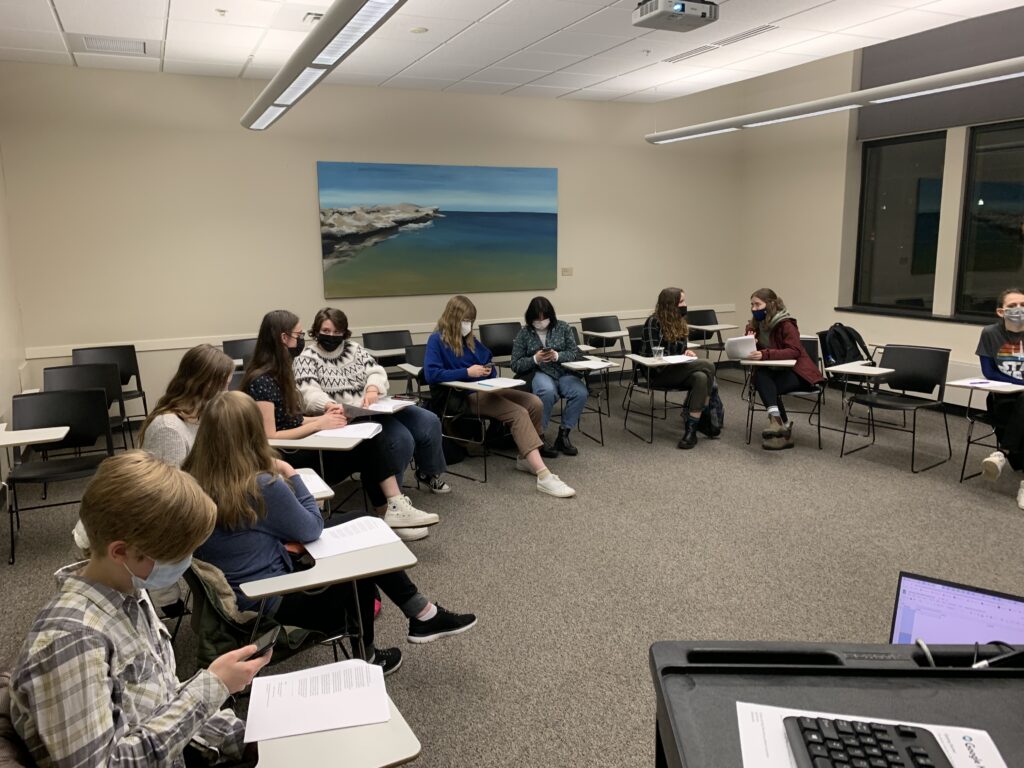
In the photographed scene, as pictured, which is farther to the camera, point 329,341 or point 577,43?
point 577,43

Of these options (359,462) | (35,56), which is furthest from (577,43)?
(35,56)

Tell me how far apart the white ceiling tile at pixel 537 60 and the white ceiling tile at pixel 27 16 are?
317cm

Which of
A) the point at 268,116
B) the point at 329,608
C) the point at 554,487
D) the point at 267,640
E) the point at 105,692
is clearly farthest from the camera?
the point at 268,116

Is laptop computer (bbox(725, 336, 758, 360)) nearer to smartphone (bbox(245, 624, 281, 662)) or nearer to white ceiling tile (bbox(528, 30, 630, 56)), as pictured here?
white ceiling tile (bbox(528, 30, 630, 56))

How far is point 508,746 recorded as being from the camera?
92.0 inches

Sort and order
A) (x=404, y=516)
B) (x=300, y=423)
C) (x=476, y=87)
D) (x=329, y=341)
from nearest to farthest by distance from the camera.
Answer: (x=300, y=423)
(x=404, y=516)
(x=329, y=341)
(x=476, y=87)

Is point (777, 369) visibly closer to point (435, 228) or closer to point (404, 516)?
point (404, 516)

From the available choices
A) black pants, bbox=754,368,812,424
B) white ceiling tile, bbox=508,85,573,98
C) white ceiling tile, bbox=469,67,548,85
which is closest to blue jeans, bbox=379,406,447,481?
black pants, bbox=754,368,812,424

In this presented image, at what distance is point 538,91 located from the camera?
7215 mm

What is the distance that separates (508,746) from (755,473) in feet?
11.0

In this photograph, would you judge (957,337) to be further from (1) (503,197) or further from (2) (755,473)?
(1) (503,197)

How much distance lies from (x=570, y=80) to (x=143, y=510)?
20.7 feet

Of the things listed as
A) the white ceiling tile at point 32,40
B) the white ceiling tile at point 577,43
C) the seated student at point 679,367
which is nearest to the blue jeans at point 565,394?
the seated student at point 679,367

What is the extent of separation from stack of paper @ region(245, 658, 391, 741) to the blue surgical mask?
0.36 metres
